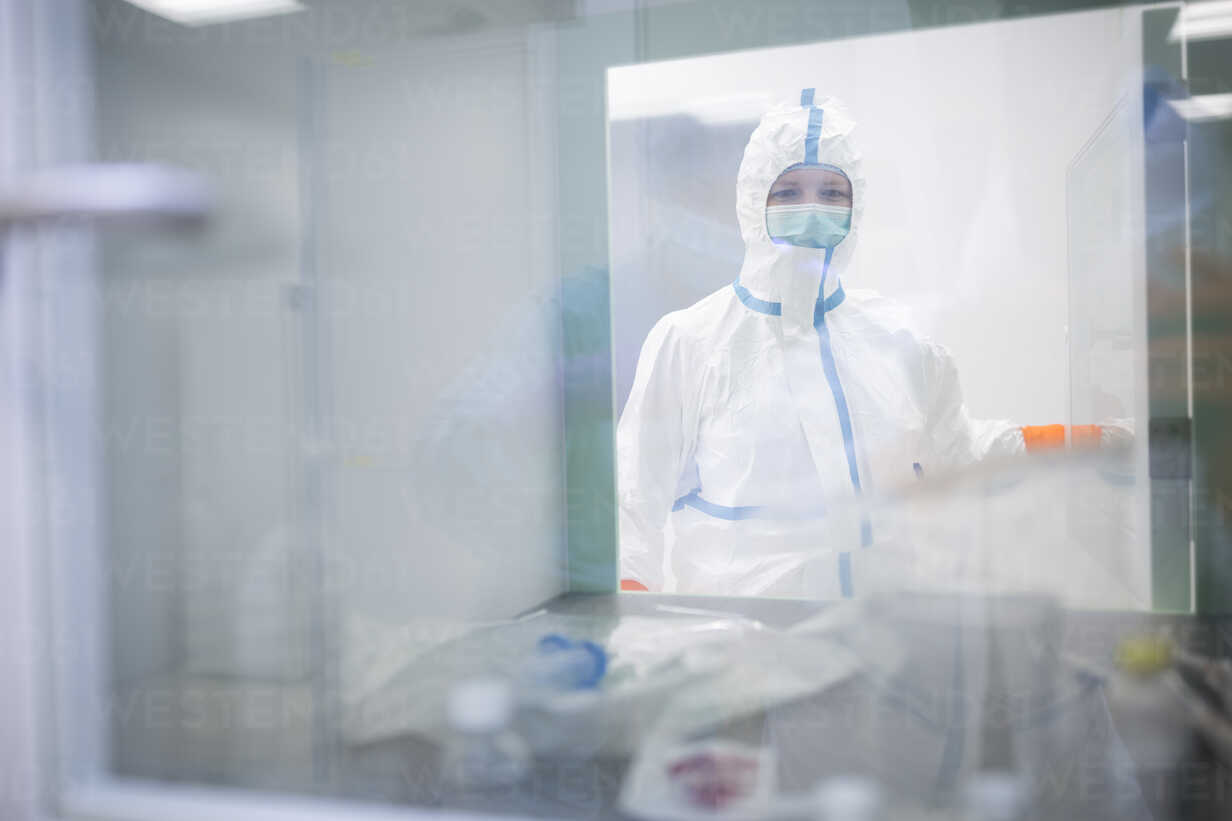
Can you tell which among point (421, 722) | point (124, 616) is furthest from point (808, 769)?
point (124, 616)

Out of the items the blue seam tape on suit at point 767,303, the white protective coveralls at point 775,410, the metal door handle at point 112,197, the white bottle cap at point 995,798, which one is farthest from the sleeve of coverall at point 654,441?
the metal door handle at point 112,197

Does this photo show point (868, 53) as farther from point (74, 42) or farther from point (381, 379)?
point (74, 42)

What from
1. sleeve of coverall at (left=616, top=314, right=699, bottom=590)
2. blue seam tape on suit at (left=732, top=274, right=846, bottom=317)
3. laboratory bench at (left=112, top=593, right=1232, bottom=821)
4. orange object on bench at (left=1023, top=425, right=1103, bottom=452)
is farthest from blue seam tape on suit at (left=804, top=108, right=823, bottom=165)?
laboratory bench at (left=112, top=593, right=1232, bottom=821)

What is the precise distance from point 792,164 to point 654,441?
17.0 inches

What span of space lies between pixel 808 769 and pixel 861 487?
1.82 ft

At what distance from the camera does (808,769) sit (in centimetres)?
55

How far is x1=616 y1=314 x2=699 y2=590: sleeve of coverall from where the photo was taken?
3.83 feet

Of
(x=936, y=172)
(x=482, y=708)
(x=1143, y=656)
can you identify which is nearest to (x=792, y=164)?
(x=936, y=172)

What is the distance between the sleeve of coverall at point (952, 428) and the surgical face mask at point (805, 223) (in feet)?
0.71

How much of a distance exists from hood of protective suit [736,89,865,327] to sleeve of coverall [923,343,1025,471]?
18 centimetres

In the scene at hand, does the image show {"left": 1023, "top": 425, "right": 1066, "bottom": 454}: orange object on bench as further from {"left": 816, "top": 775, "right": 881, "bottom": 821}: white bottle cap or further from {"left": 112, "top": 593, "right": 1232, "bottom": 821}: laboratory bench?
{"left": 816, "top": 775, "right": 881, "bottom": 821}: white bottle cap

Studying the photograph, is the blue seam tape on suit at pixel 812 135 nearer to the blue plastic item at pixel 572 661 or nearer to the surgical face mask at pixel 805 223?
the surgical face mask at pixel 805 223

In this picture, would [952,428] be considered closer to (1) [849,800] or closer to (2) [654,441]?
(2) [654,441]

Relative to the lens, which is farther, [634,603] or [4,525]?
[634,603]
